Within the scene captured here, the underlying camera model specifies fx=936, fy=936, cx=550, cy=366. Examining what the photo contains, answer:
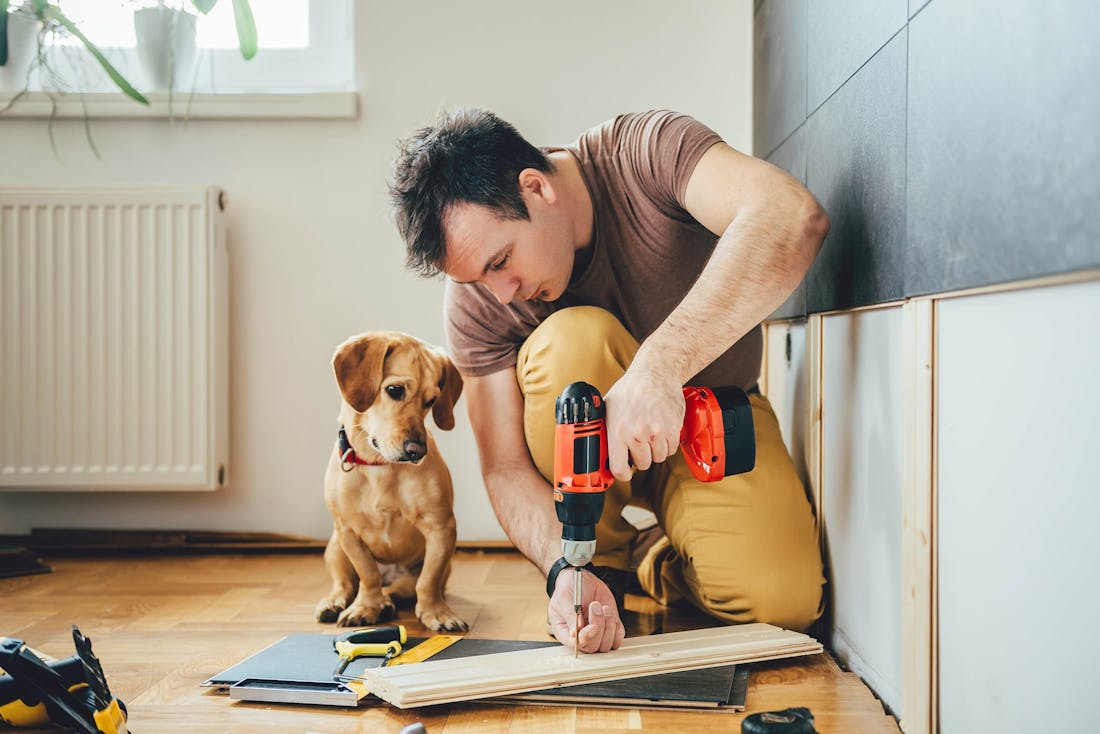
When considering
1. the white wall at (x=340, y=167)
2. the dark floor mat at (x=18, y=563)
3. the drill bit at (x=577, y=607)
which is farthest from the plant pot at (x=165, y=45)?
the drill bit at (x=577, y=607)

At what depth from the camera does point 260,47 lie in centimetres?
268

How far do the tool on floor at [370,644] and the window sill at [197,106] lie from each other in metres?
1.54

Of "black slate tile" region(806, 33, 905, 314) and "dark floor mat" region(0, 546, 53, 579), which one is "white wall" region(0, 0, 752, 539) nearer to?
"dark floor mat" region(0, 546, 53, 579)

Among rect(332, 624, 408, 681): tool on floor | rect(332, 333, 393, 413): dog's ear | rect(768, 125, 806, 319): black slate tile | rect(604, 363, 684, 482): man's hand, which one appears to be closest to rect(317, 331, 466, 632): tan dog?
rect(332, 333, 393, 413): dog's ear

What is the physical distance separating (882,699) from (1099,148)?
0.86m

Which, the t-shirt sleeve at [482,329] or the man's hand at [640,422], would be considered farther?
the t-shirt sleeve at [482,329]

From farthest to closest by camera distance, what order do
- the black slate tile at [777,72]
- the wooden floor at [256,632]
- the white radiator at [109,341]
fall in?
the white radiator at [109,341], the black slate tile at [777,72], the wooden floor at [256,632]

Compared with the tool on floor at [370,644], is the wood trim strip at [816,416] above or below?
above

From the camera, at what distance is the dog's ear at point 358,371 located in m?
1.70

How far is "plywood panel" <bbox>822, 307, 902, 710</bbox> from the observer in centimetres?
128

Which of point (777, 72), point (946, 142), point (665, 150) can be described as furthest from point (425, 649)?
point (777, 72)

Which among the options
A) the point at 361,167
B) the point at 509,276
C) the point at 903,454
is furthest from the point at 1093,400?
the point at 361,167

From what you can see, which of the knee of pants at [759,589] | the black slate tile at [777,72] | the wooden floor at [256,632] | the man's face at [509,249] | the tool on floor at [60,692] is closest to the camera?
the tool on floor at [60,692]

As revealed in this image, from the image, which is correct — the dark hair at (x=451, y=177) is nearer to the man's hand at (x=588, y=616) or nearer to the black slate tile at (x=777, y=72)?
the man's hand at (x=588, y=616)
